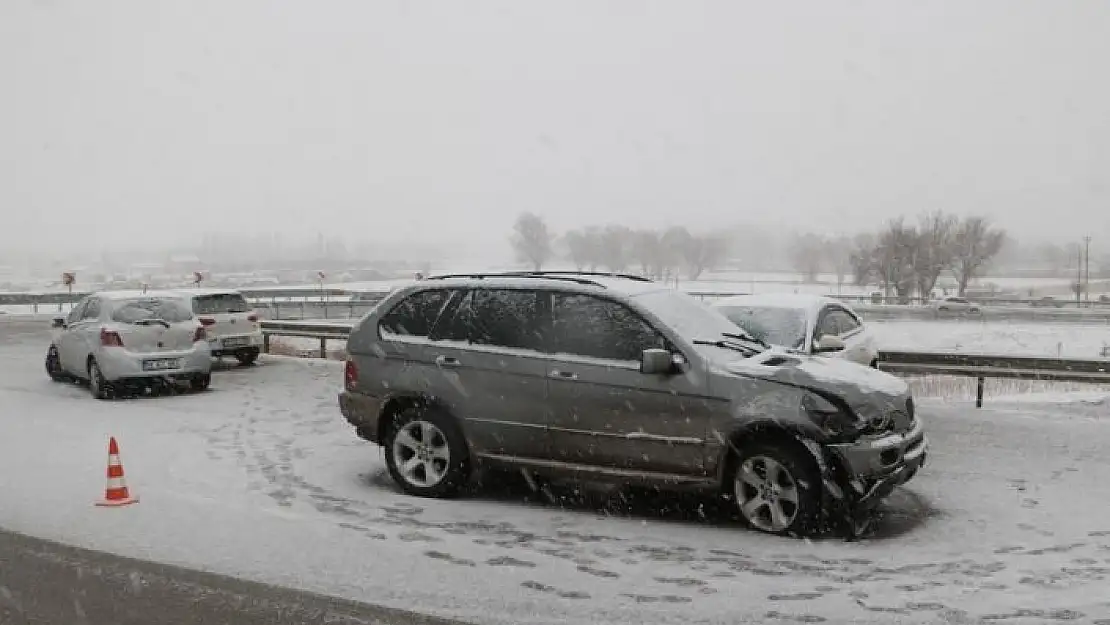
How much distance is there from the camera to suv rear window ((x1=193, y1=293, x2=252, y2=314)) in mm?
18203

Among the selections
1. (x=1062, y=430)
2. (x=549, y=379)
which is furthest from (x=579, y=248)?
(x=549, y=379)

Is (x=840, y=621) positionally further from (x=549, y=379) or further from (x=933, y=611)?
(x=549, y=379)

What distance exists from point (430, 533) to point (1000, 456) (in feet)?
20.8

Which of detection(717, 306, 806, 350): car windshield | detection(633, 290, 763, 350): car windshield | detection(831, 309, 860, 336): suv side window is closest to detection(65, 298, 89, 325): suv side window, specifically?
detection(717, 306, 806, 350): car windshield

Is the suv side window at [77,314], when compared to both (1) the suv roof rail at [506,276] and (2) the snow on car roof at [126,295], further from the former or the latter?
(1) the suv roof rail at [506,276]

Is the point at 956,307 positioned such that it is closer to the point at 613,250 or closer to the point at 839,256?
the point at 613,250

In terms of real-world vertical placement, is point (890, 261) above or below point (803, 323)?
above

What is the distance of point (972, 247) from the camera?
298ft

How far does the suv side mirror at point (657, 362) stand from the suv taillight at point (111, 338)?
33.4 feet

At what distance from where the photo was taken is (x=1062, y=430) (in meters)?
11.3

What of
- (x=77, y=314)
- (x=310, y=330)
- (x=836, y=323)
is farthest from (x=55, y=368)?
(x=836, y=323)

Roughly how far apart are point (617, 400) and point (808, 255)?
93370 mm

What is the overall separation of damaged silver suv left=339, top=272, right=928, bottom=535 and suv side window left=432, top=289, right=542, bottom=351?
0.01 meters

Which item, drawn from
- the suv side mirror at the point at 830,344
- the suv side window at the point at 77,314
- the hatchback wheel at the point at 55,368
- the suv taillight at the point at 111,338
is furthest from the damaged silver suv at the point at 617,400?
the hatchback wheel at the point at 55,368
